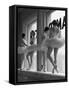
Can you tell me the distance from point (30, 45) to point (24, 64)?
0.63 m

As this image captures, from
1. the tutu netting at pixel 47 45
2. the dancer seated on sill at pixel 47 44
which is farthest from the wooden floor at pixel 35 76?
the tutu netting at pixel 47 45

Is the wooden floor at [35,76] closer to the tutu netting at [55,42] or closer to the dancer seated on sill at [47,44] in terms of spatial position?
the dancer seated on sill at [47,44]

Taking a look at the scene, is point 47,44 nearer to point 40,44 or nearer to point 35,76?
point 40,44

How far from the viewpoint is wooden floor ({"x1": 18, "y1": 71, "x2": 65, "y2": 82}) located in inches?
389

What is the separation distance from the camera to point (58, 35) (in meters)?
10.3

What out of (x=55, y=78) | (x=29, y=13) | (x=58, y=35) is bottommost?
(x=55, y=78)

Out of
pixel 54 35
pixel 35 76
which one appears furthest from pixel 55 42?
pixel 35 76

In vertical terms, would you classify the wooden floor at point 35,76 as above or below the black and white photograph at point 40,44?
below

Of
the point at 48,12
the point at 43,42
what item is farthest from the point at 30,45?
Answer: the point at 48,12

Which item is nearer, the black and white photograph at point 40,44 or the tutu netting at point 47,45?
the black and white photograph at point 40,44

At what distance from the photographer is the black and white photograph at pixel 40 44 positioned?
9.83 metres

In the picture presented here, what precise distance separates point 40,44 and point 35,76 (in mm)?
1030

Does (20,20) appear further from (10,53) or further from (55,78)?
(55,78)

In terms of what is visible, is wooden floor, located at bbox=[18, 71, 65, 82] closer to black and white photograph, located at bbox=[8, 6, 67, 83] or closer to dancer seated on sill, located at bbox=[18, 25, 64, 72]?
black and white photograph, located at bbox=[8, 6, 67, 83]
